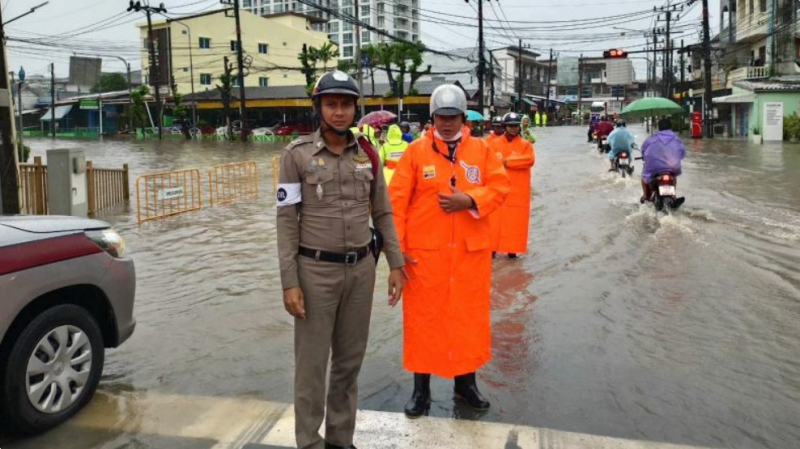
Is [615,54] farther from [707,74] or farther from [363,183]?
[363,183]

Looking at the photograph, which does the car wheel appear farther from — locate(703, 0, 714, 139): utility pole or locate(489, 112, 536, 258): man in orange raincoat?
locate(703, 0, 714, 139): utility pole

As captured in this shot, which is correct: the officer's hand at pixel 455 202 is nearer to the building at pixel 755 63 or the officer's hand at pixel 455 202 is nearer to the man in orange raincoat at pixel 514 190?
the man in orange raincoat at pixel 514 190

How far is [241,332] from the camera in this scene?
6.02m

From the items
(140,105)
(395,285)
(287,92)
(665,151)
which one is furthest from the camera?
(140,105)

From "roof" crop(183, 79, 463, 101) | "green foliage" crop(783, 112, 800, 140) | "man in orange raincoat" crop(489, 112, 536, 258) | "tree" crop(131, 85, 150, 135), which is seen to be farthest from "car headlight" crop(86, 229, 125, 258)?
"tree" crop(131, 85, 150, 135)

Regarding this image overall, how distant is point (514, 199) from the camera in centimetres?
833

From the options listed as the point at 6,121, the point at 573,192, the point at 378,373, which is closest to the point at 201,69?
the point at 573,192

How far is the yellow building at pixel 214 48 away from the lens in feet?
234

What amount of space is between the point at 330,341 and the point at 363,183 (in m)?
0.77

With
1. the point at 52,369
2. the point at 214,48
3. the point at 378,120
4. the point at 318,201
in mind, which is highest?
the point at 214,48

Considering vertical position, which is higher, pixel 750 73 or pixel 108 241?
pixel 750 73

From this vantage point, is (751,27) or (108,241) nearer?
(108,241)

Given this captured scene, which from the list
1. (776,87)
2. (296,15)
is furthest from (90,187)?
(296,15)

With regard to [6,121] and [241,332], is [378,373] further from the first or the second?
[6,121]
